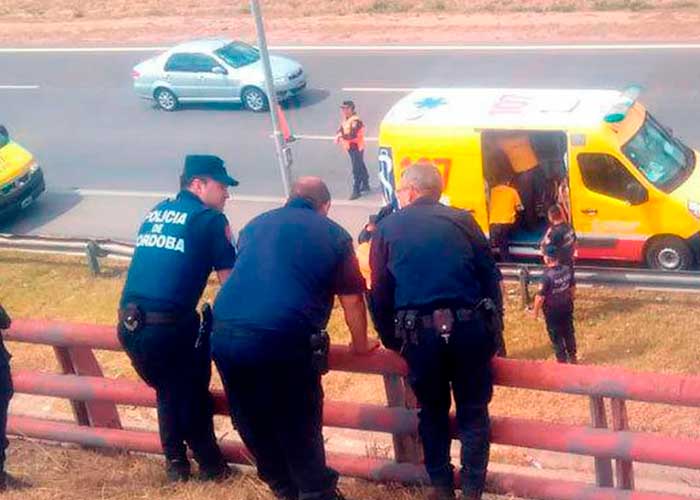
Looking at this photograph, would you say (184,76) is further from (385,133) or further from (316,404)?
(316,404)

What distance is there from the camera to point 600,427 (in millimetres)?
5535

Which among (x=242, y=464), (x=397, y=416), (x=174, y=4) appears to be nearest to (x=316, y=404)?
(x=397, y=416)

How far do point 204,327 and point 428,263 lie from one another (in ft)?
3.86

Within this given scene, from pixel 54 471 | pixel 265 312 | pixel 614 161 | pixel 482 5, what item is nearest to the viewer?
pixel 265 312

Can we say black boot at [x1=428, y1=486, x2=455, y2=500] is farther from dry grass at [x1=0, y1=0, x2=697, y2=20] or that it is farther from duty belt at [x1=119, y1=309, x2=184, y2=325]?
dry grass at [x1=0, y1=0, x2=697, y2=20]

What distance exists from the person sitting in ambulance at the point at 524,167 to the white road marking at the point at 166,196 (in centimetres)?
356

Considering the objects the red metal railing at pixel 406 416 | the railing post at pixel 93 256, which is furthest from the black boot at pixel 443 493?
the railing post at pixel 93 256

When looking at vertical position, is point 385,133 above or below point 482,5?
above

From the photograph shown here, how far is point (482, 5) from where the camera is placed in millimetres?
28859

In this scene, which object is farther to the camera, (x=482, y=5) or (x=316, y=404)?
(x=482, y=5)

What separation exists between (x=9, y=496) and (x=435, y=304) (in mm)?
2590

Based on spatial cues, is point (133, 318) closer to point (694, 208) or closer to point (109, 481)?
point (109, 481)

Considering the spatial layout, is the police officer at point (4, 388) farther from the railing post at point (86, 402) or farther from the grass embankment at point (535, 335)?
the grass embankment at point (535, 335)

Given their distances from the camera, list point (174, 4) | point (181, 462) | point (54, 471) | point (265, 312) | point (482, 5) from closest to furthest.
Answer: point (265, 312)
point (181, 462)
point (54, 471)
point (482, 5)
point (174, 4)
